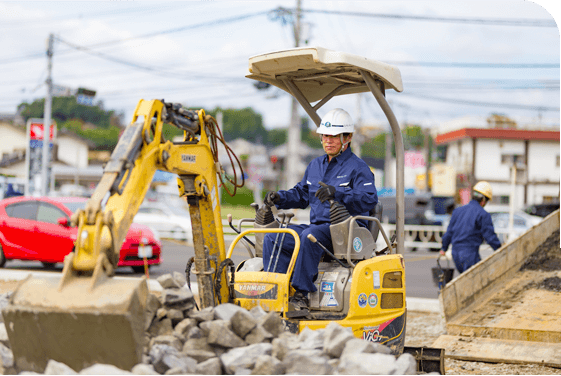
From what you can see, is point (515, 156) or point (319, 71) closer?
point (319, 71)

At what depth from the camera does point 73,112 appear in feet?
320

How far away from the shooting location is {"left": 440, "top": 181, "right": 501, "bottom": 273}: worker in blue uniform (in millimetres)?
9633

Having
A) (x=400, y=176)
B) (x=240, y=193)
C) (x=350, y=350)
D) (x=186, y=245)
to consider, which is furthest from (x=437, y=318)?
(x=240, y=193)

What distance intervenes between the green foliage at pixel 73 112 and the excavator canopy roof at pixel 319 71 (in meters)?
82.9

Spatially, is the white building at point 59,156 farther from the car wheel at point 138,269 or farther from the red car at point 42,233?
the car wheel at point 138,269

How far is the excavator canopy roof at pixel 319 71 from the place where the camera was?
6098 mm

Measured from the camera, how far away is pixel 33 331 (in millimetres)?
4301

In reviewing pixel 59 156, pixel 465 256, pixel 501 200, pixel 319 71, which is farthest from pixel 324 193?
pixel 59 156

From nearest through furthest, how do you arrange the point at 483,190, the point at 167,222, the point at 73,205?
the point at 483,190
the point at 73,205
the point at 167,222

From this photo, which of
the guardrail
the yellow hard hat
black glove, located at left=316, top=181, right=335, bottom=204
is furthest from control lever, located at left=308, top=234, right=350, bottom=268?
the guardrail

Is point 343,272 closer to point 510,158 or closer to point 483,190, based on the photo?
point 483,190

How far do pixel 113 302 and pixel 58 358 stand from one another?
573mm

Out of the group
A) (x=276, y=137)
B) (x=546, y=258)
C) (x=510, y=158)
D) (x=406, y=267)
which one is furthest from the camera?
(x=276, y=137)

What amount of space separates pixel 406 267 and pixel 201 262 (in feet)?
40.9
